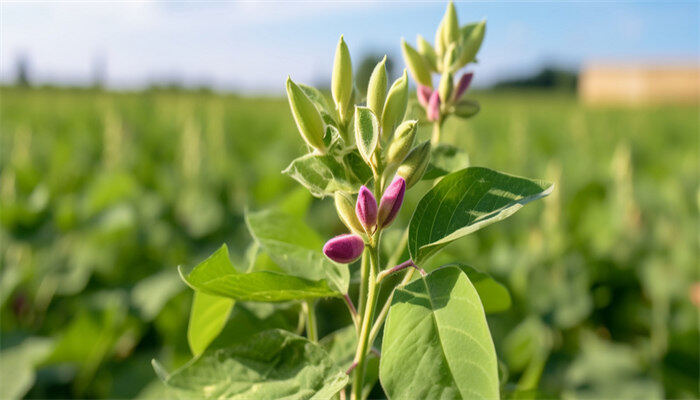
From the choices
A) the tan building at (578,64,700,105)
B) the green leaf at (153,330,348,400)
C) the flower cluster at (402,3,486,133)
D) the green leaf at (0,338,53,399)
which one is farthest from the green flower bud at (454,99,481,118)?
the tan building at (578,64,700,105)

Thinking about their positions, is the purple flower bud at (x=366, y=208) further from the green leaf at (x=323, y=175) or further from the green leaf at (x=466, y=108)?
the green leaf at (x=466, y=108)

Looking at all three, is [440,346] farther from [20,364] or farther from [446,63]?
[20,364]

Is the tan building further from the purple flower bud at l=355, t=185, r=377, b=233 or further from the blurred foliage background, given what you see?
the purple flower bud at l=355, t=185, r=377, b=233

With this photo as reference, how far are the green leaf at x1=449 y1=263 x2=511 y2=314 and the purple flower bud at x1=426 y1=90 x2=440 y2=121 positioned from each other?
0.66ft

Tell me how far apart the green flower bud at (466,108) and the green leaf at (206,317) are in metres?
0.35

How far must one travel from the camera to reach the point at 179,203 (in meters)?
3.71

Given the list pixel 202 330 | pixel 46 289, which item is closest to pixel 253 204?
pixel 46 289

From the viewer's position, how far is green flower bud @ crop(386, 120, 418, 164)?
21.2 inches

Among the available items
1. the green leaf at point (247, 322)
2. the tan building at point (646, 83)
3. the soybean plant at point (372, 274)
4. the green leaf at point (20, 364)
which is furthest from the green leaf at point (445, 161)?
the tan building at point (646, 83)

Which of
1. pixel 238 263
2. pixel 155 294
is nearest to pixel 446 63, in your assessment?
pixel 238 263

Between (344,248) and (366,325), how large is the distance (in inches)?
3.3

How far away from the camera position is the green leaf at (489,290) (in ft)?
2.02

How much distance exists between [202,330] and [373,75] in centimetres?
35

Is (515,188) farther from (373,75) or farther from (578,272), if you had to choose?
(578,272)
